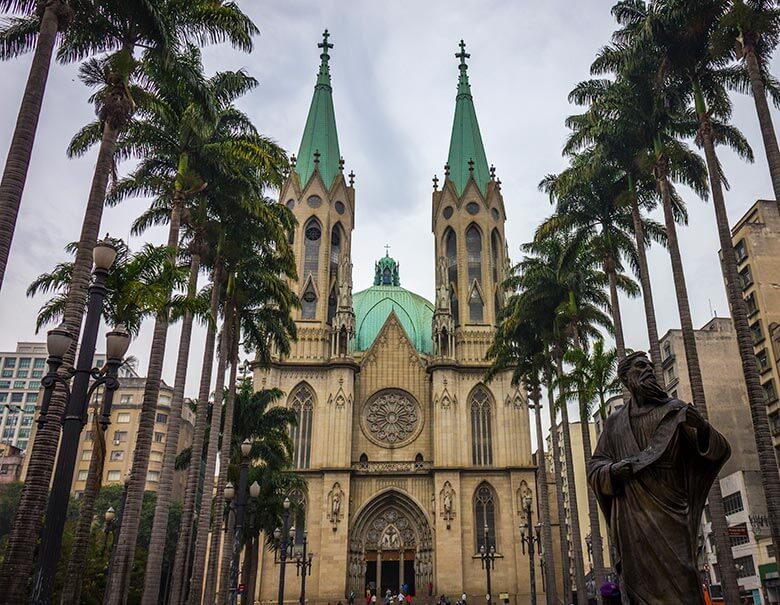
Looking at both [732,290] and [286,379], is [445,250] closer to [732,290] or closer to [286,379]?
[286,379]

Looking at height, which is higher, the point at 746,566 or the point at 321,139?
the point at 321,139

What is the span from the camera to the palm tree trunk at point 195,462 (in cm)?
2009

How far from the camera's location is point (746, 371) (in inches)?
650

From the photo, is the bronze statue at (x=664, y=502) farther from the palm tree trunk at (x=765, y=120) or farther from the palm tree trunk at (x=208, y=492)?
the palm tree trunk at (x=208, y=492)

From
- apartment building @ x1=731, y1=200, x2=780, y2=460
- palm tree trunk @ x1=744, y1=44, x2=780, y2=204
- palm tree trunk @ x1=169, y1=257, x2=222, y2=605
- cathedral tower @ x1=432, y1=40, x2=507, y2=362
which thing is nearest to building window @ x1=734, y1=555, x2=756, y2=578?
apartment building @ x1=731, y1=200, x2=780, y2=460

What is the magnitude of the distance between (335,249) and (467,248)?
10.2 metres

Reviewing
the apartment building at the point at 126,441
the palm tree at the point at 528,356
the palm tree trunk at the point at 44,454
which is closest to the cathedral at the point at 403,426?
the palm tree at the point at 528,356

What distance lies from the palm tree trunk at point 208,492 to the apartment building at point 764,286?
29424mm

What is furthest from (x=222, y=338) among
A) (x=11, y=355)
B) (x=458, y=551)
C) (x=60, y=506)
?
(x=11, y=355)

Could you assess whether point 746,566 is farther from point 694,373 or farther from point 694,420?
point 694,420

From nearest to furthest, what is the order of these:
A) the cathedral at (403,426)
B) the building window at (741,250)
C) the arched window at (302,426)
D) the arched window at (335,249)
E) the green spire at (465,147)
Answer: the building window at (741,250)
the cathedral at (403,426)
the arched window at (302,426)
the arched window at (335,249)
the green spire at (465,147)

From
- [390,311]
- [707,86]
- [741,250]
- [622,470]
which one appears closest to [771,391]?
[741,250]

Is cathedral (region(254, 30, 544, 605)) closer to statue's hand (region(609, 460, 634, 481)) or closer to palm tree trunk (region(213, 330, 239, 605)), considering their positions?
palm tree trunk (region(213, 330, 239, 605))

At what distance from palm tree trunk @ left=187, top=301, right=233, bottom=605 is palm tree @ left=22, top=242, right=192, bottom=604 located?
4.79 m
